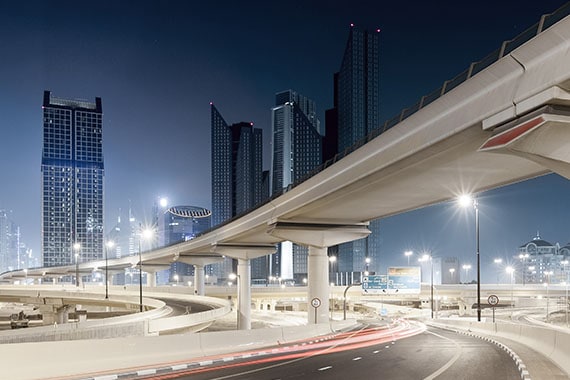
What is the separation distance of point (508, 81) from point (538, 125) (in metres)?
2.23

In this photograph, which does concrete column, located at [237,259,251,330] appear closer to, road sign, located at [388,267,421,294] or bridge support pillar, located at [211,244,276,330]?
bridge support pillar, located at [211,244,276,330]

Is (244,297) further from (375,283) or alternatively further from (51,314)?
(51,314)

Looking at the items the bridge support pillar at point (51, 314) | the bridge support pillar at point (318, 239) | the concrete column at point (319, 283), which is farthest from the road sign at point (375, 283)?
the bridge support pillar at point (51, 314)

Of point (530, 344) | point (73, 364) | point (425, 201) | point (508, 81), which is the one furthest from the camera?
point (425, 201)

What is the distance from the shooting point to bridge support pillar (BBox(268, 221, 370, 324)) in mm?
43219

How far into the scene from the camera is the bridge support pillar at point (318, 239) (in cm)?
4322

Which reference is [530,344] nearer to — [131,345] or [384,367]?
[384,367]

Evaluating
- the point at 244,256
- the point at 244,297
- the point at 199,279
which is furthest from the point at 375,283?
the point at 199,279

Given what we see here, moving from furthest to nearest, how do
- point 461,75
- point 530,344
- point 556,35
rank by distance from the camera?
point 530,344 < point 461,75 < point 556,35

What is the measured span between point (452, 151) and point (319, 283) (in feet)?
87.7

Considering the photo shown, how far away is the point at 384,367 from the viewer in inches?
782

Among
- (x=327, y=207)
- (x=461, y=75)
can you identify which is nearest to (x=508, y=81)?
(x=461, y=75)

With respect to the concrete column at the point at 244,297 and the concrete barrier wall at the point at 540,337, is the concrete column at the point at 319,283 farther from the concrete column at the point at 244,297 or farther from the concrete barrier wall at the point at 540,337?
the concrete column at the point at 244,297

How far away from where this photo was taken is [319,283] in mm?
45344
